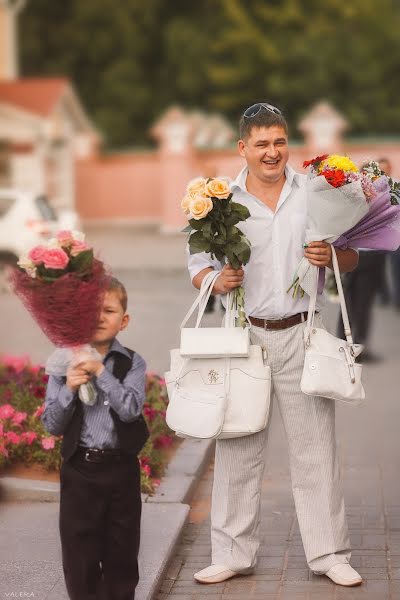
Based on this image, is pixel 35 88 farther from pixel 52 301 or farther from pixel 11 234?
pixel 52 301

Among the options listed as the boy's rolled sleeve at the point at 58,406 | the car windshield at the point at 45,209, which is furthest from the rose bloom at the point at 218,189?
the car windshield at the point at 45,209

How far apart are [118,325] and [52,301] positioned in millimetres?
398

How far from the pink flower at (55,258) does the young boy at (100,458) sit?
29cm

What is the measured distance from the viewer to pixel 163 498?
23.3ft

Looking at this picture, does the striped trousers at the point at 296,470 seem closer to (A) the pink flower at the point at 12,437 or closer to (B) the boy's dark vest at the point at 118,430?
(B) the boy's dark vest at the point at 118,430

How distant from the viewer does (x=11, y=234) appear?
21016mm

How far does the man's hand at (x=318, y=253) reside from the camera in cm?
550

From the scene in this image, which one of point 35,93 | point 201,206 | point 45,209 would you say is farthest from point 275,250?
point 35,93

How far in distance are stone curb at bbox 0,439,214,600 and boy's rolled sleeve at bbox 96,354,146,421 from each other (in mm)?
956

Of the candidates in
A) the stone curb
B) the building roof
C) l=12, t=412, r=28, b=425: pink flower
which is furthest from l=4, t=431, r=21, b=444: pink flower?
the building roof

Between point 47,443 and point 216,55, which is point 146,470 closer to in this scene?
point 47,443

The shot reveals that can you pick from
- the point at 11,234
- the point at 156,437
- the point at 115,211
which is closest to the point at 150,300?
the point at 11,234

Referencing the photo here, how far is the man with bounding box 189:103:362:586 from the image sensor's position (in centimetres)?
562

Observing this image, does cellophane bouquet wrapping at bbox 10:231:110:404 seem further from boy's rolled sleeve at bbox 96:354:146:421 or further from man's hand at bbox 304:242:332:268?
man's hand at bbox 304:242:332:268
